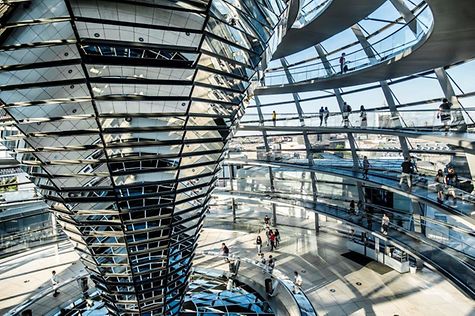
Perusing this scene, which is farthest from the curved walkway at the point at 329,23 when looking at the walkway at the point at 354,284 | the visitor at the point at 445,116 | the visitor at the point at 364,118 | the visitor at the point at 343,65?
the walkway at the point at 354,284

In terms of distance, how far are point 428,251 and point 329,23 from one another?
11234 mm

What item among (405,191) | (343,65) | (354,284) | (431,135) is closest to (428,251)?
(405,191)

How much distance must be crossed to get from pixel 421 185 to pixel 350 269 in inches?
250

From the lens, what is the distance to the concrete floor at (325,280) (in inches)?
571

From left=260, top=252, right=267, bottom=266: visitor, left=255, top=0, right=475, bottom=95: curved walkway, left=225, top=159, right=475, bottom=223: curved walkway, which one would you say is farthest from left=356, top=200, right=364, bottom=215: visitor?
left=255, top=0, right=475, bottom=95: curved walkway

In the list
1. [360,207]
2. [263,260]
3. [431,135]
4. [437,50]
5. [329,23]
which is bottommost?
[263,260]

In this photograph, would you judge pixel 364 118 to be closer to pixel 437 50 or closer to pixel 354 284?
pixel 437 50

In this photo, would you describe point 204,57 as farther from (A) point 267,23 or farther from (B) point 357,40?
(B) point 357,40

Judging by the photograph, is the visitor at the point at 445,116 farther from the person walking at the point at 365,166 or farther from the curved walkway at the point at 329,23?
the person walking at the point at 365,166

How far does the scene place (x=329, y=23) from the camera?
16281mm

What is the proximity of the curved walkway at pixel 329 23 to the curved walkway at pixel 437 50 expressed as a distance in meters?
2.49

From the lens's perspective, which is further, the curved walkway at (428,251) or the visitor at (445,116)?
the visitor at (445,116)

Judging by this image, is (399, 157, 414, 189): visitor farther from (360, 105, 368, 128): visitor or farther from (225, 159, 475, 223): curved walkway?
(360, 105, 368, 128): visitor

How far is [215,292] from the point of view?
55.0ft
